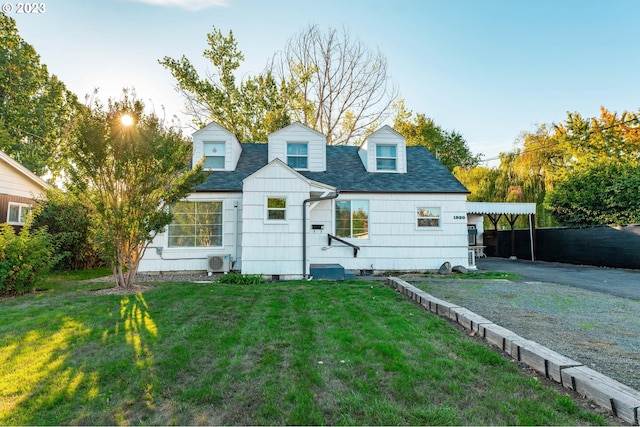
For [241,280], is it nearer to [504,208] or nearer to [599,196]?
[504,208]

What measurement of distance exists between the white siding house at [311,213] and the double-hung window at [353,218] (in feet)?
0.12

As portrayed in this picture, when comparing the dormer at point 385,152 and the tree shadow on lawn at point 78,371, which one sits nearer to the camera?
the tree shadow on lawn at point 78,371

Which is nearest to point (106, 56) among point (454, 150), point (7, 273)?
point (7, 273)

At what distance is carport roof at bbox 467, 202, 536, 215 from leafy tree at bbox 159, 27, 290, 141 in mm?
12544

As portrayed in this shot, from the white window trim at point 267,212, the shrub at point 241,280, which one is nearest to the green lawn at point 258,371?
the shrub at point 241,280

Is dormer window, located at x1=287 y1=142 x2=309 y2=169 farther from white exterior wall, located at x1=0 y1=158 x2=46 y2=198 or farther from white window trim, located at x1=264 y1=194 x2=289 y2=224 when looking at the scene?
white exterior wall, located at x1=0 y1=158 x2=46 y2=198

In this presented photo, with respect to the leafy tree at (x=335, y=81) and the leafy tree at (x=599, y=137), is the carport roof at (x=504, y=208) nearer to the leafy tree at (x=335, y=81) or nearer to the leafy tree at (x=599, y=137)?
the leafy tree at (x=599, y=137)

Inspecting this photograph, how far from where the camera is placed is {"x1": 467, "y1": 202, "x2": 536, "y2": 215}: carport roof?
15.3 m

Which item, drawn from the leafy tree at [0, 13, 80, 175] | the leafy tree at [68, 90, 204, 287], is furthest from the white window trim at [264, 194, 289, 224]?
the leafy tree at [0, 13, 80, 175]

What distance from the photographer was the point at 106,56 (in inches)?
372

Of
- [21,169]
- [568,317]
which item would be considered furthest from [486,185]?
[21,169]

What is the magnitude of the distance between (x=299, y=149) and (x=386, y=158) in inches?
137

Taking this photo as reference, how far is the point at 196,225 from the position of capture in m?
10.3

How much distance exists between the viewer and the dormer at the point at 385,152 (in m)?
12.0
